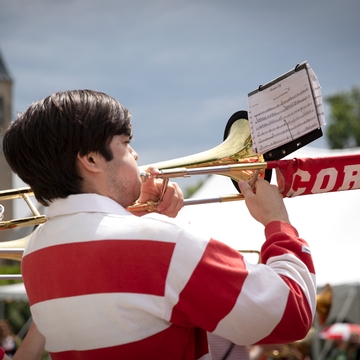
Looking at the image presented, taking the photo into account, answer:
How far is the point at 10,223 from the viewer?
2303mm

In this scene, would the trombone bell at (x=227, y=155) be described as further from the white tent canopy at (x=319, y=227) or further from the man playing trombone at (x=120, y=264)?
the white tent canopy at (x=319, y=227)

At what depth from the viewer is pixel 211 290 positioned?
4.44 ft

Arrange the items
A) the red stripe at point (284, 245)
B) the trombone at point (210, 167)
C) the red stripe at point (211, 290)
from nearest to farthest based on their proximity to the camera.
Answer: the red stripe at point (211, 290) → the red stripe at point (284, 245) → the trombone at point (210, 167)

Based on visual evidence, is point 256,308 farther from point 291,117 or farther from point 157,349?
point 291,117

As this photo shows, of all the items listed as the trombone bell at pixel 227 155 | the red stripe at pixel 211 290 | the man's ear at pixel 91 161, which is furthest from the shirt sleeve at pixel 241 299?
the trombone bell at pixel 227 155

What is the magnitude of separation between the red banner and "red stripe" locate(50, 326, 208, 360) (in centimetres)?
56

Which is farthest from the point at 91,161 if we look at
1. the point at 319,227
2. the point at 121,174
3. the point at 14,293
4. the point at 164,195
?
the point at 14,293

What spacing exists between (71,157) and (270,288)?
59 centimetres

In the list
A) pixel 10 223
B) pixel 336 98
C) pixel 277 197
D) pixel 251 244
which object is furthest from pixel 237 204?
pixel 336 98

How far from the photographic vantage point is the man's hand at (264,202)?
1596 mm

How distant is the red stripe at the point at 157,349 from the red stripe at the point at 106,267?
0.43 feet

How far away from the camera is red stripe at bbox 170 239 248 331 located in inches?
53.2

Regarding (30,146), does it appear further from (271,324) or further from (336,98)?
(336,98)

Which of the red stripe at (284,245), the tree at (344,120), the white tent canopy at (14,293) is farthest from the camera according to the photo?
the tree at (344,120)
